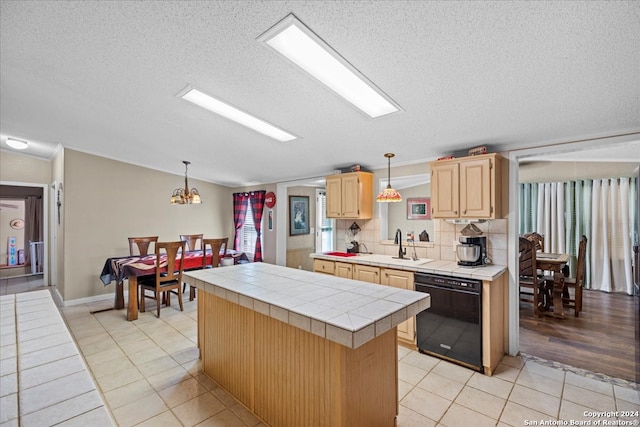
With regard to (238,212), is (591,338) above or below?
below

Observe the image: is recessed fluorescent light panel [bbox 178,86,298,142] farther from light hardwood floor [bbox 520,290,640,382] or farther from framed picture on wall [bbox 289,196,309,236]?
light hardwood floor [bbox 520,290,640,382]

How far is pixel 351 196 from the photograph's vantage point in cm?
395

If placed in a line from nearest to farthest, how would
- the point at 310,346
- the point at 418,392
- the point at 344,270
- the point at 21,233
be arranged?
the point at 310,346, the point at 418,392, the point at 344,270, the point at 21,233

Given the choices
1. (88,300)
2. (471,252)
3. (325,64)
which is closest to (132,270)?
(88,300)

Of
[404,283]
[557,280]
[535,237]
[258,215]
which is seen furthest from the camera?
[258,215]

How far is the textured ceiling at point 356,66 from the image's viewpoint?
144 cm

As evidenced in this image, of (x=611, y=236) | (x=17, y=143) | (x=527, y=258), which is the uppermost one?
(x=17, y=143)

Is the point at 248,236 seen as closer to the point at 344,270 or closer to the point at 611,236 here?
the point at 344,270

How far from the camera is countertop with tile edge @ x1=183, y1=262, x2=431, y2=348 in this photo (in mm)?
1399

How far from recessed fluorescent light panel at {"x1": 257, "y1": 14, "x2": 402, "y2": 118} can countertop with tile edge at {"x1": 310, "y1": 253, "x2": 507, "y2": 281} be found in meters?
1.57

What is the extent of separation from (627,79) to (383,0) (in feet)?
5.27

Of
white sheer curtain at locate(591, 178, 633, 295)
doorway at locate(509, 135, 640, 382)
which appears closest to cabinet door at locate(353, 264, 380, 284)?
doorway at locate(509, 135, 640, 382)

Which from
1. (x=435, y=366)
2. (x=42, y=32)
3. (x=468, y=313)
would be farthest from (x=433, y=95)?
(x=42, y=32)

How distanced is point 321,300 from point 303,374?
428 millimetres
